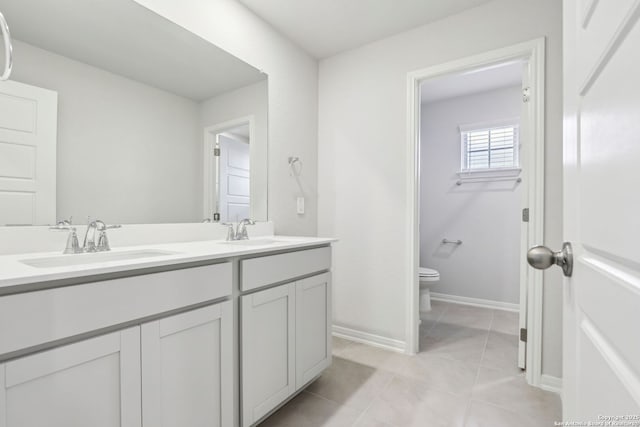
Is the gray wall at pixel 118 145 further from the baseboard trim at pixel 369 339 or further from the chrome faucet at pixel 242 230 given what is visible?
the baseboard trim at pixel 369 339

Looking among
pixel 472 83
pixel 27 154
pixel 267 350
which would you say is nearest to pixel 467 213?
pixel 472 83

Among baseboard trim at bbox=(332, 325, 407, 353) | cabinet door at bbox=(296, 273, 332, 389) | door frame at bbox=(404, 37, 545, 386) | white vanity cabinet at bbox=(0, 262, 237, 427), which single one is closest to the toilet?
baseboard trim at bbox=(332, 325, 407, 353)

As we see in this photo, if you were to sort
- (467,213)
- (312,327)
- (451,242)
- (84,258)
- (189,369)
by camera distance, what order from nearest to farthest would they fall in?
(189,369) < (84,258) < (312,327) < (467,213) < (451,242)

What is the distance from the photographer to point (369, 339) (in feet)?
7.90

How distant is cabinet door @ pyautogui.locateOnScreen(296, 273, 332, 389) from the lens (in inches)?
62.2

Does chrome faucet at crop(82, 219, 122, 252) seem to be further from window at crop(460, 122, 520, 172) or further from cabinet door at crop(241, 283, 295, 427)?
window at crop(460, 122, 520, 172)

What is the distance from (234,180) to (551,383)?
226 centimetres

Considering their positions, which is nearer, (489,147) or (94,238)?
(94,238)

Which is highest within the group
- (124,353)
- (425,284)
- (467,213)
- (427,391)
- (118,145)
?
(118,145)

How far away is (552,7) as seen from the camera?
175 centimetres

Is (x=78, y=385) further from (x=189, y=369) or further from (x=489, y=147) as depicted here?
(x=489, y=147)

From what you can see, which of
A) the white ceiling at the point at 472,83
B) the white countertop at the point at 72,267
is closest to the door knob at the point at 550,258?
the white countertop at the point at 72,267

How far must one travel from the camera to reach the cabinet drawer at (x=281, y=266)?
4.31 ft

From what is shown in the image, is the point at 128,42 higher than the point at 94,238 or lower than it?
higher
